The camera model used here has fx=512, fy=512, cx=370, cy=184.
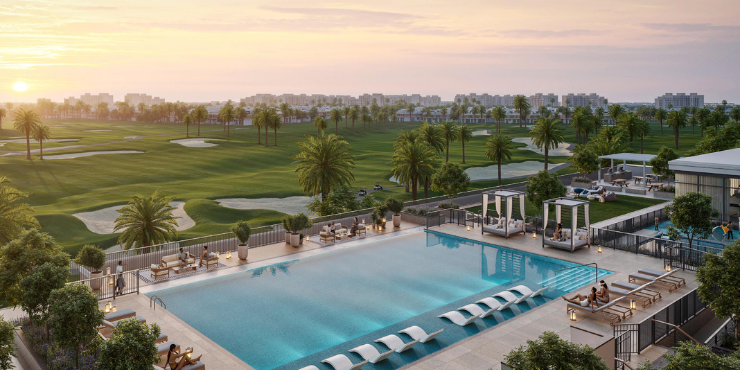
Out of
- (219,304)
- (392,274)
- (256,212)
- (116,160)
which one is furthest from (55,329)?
(116,160)

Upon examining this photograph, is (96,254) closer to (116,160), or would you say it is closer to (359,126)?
(116,160)

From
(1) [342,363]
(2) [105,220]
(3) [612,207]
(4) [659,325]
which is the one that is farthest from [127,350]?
(3) [612,207]

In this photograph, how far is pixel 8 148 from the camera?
275 feet

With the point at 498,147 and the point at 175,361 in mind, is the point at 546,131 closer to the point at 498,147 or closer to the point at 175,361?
the point at 498,147

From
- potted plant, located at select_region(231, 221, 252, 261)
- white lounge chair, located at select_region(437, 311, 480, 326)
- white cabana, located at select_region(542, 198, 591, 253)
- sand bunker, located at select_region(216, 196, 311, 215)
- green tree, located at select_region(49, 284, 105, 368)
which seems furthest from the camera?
sand bunker, located at select_region(216, 196, 311, 215)

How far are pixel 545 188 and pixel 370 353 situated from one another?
23881 mm

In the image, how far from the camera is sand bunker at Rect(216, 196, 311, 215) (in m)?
51.5

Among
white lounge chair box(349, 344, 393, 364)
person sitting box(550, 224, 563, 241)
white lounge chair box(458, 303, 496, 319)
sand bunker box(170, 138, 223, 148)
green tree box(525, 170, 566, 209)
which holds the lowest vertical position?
white lounge chair box(349, 344, 393, 364)

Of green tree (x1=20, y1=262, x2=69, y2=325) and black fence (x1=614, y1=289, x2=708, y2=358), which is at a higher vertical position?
green tree (x1=20, y1=262, x2=69, y2=325)

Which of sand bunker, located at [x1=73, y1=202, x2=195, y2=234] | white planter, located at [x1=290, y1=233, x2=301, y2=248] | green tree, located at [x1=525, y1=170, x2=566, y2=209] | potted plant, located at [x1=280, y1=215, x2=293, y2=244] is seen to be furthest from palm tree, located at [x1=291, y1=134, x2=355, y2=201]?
green tree, located at [x1=525, y1=170, x2=566, y2=209]

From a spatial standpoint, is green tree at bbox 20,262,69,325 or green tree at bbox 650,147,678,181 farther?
green tree at bbox 650,147,678,181

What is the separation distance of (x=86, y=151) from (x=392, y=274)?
3068 inches

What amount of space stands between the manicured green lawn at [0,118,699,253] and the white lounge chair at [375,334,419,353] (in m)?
28.1

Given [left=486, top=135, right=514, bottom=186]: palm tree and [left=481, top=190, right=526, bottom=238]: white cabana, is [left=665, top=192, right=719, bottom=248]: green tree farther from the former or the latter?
[left=486, top=135, right=514, bottom=186]: palm tree
